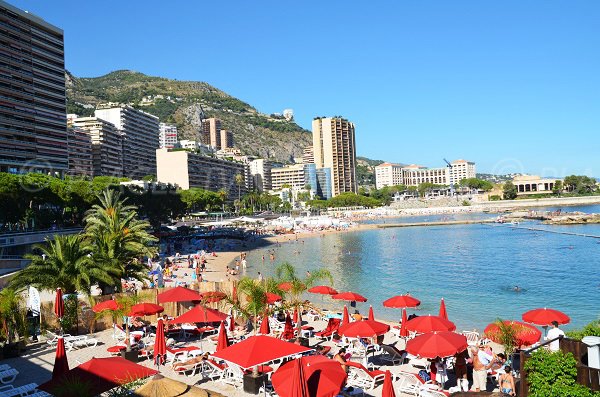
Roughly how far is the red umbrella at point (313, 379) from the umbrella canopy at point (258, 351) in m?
1.04

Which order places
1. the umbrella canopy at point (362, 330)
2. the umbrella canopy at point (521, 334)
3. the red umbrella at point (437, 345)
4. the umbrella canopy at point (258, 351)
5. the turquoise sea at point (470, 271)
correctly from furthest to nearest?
the turquoise sea at point (470, 271) → the umbrella canopy at point (362, 330) → the umbrella canopy at point (521, 334) → the red umbrella at point (437, 345) → the umbrella canopy at point (258, 351)

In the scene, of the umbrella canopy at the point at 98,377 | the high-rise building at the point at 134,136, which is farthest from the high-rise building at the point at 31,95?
the umbrella canopy at the point at 98,377

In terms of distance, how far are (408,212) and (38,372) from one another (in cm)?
13458

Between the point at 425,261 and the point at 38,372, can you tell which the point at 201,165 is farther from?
the point at 38,372

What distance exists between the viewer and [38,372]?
40.1ft

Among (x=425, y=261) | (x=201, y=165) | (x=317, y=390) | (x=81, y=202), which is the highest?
(x=201, y=165)

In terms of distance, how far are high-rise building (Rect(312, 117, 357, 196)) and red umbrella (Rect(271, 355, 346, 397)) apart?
18387cm

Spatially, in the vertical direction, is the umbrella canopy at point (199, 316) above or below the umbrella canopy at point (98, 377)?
below

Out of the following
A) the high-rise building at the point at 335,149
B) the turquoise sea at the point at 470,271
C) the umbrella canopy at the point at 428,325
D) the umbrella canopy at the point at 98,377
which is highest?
the high-rise building at the point at 335,149

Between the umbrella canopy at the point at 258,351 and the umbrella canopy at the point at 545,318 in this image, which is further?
the umbrella canopy at the point at 545,318

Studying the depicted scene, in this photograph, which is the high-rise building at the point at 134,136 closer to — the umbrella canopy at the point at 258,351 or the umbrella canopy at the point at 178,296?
the umbrella canopy at the point at 178,296

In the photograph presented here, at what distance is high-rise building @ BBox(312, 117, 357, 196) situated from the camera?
7584 inches

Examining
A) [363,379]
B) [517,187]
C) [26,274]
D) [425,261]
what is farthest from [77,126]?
[517,187]

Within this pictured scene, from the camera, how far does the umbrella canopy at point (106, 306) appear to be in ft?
50.5
